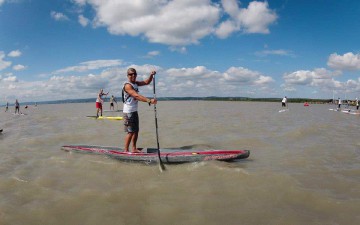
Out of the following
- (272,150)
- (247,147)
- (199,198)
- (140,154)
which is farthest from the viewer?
(247,147)

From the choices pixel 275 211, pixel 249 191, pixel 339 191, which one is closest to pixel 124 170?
pixel 249 191

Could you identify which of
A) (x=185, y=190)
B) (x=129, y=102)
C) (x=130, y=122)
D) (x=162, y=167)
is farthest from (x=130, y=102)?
(x=185, y=190)

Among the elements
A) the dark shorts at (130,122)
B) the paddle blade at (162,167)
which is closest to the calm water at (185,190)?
the paddle blade at (162,167)

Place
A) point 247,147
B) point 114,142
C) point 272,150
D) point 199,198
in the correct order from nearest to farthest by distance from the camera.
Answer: point 199,198 → point 272,150 → point 247,147 → point 114,142

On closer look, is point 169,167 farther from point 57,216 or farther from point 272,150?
point 272,150

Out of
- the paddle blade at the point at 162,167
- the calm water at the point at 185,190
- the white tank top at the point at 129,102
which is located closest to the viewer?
the calm water at the point at 185,190

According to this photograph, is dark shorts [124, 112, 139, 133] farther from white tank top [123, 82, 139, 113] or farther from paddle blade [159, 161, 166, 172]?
paddle blade [159, 161, 166, 172]

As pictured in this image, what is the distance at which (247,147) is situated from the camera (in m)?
11.5

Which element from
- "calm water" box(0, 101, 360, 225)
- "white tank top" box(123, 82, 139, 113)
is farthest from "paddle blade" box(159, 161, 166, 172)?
"white tank top" box(123, 82, 139, 113)

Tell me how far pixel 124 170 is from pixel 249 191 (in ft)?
12.0

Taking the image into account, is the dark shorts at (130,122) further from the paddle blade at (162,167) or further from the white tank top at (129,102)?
the paddle blade at (162,167)

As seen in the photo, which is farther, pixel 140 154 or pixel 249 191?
pixel 140 154

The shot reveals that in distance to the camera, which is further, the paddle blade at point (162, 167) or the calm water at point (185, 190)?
the paddle blade at point (162, 167)

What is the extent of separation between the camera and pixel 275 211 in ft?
16.6
